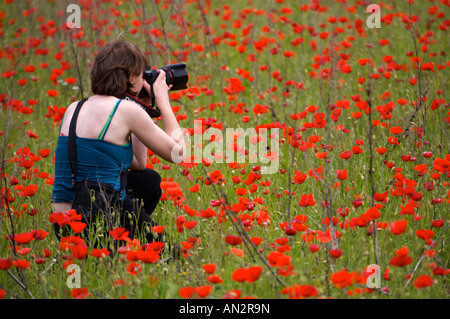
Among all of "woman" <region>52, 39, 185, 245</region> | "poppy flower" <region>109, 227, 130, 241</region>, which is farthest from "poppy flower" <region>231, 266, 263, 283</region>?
"woman" <region>52, 39, 185, 245</region>

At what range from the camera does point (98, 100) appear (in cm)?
239

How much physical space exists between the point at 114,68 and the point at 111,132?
1.02 ft

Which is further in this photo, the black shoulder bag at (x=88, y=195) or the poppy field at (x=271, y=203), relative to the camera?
the black shoulder bag at (x=88, y=195)

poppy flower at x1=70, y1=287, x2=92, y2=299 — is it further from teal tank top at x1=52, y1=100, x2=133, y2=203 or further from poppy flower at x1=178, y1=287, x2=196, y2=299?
teal tank top at x1=52, y1=100, x2=133, y2=203

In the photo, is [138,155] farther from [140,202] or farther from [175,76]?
[175,76]

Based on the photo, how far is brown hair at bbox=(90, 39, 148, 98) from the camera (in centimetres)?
243

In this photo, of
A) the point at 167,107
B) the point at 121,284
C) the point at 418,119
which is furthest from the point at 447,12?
the point at 121,284

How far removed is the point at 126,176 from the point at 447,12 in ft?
15.6

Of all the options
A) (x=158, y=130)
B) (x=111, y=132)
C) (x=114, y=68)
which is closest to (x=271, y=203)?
(x=158, y=130)

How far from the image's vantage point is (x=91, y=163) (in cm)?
236

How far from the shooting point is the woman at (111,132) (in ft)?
7.68

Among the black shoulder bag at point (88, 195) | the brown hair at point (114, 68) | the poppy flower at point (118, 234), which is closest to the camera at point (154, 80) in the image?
the brown hair at point (114, 68)

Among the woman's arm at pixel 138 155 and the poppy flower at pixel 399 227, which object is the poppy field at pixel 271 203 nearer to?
the poppy flower at pixel 399 227
